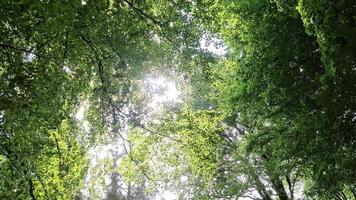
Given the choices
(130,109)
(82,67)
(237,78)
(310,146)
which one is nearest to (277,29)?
(237,78)

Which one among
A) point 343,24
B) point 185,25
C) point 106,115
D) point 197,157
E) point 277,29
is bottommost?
point 106,115

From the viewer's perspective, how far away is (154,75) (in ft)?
30.6

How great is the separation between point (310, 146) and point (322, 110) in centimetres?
103

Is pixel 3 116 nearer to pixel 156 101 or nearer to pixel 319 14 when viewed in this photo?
pixel 156 101

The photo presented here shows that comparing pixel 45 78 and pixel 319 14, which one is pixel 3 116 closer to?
pixel 45 78

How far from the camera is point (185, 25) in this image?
8758 mm

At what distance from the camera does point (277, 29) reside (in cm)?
1159

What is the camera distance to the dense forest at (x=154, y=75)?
20.4 feet

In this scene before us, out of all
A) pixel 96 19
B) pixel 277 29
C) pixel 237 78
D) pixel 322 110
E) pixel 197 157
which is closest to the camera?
pixel 96 19

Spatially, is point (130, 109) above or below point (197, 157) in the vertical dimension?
below

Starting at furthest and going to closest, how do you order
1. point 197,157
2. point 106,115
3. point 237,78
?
point 197,157 < point 237,78 < point 106,115

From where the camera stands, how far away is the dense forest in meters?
6.21

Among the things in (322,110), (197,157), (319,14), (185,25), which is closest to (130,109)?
(185,25)

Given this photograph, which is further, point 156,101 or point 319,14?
point 156,101
